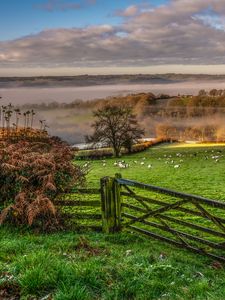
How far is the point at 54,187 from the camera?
1116 centimetres

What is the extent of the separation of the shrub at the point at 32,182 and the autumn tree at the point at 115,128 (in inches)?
1704

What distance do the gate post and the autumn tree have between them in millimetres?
43717

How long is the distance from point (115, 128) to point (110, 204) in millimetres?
45576

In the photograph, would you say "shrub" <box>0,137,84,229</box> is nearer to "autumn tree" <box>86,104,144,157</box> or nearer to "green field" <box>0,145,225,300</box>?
"green field" <box>0,145,225,300</box>

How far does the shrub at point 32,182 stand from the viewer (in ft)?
36.5

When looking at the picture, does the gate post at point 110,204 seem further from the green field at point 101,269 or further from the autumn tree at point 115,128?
the autumn tree at point 115,128

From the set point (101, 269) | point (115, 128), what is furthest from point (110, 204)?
point (115, 128)

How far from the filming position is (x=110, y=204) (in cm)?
1161

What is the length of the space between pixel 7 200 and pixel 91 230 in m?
2.49

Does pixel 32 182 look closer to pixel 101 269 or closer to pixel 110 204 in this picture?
pixel 110 204

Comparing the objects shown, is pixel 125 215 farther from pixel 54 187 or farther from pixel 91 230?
pixel 54 187

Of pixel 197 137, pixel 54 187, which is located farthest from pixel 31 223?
pixel 197 137

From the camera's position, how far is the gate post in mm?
11531

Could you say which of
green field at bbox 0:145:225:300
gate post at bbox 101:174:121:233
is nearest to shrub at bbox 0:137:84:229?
green field at bbox 0:145:225:300
